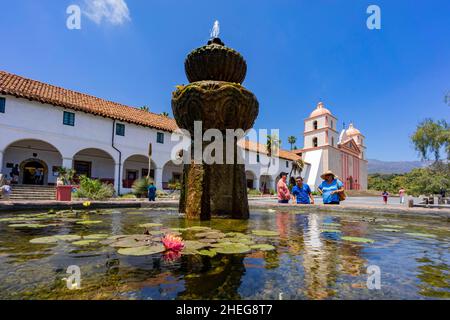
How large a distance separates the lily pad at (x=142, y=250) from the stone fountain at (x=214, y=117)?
7.47ft

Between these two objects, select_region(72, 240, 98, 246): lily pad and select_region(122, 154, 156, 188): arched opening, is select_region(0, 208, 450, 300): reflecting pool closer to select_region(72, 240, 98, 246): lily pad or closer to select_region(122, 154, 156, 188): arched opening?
select_region(72, 240, 98, 246): lily pad

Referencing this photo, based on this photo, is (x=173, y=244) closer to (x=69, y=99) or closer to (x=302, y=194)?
(x=302, y=194)

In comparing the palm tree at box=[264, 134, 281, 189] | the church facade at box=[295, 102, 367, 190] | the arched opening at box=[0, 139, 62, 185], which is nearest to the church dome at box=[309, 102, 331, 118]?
the church facade at box=[295, 102, 367, 190]

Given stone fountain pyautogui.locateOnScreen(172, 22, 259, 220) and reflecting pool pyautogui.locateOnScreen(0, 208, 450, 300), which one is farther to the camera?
stone fountain pyautogui.locateOnScreen(172, 22, 259, 220)

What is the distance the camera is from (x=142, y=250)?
227 cm

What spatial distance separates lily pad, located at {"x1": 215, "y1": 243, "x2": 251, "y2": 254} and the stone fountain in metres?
2.17

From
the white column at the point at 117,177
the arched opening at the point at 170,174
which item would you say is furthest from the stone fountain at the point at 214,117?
the arched opening at the point at 170,174

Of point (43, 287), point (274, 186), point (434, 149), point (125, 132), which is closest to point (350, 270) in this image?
point (43, 287)

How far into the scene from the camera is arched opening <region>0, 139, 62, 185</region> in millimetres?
16656

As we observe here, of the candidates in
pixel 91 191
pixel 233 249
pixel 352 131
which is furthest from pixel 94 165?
pixel 352 131

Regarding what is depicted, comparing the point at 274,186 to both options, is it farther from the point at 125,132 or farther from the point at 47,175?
the point at 47,175

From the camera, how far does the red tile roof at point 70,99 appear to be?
15.2 m

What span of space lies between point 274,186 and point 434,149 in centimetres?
1983

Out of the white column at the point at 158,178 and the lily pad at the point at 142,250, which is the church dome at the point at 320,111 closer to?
the white column at the point at 158,178
